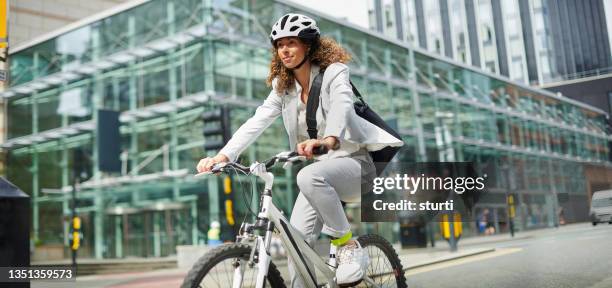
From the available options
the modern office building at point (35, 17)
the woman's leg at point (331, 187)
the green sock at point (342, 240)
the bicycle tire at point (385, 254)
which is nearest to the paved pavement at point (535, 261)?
the bicycle tire at point (385, 254)

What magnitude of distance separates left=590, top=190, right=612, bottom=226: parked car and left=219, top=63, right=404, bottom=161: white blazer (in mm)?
1979

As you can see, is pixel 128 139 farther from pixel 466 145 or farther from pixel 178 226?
pixel 466 145

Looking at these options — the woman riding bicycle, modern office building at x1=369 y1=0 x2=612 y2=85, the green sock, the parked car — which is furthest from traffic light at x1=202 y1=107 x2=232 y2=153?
the green sock

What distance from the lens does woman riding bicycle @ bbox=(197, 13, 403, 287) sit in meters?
2.95

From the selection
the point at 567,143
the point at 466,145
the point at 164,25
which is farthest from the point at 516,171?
the point at 164,25

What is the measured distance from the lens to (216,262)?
8.63ft

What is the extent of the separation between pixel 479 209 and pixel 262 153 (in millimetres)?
7989

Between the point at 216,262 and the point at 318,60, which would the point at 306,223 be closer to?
the point at 216,262

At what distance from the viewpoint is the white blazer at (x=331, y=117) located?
9.57ft

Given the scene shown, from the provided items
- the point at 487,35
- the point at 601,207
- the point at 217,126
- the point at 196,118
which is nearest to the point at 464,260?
the point at 601,207

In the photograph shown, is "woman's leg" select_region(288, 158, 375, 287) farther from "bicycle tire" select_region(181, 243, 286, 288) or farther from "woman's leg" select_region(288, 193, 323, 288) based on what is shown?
"bicycle tire" select_region(181, 243, 286, 288)

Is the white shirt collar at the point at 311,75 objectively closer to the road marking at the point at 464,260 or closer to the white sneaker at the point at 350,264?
the white sneaker at the point at 350,264

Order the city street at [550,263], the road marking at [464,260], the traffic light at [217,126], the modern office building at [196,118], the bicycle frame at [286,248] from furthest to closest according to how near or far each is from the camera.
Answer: the traffic light at [217,126]
the modern office building at [196,118]
the road marking at [464,260]
the city street at [550,263]
the bicycle frame at [286,248]

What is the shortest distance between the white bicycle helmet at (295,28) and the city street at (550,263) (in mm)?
2408
